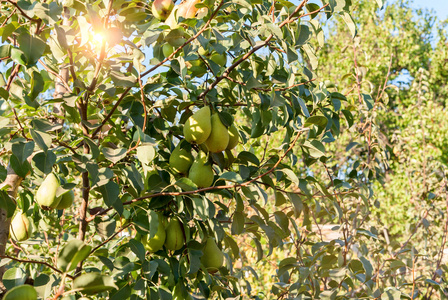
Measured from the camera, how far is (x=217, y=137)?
41.1 inches

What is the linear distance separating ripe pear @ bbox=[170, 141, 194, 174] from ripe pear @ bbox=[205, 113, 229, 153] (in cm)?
7

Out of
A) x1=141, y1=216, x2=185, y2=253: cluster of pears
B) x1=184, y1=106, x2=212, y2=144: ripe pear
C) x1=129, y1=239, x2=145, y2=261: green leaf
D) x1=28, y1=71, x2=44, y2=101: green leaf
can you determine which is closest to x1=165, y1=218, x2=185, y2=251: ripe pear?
x1=141, y1=216, x2=185, y2=253: cluster of pears

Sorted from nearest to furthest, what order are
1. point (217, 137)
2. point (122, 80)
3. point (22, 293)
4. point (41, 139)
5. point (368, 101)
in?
point (22, 293) → point (41, 139) → point (122, 80) → point (217, 137) → point (368, 101)

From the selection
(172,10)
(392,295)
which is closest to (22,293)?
(172,10)

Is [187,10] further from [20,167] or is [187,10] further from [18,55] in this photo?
[20,167]

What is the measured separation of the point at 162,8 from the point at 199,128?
36cm

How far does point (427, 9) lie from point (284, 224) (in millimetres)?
10031

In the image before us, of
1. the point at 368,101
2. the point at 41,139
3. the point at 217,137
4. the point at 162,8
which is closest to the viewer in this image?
the point at 41,139

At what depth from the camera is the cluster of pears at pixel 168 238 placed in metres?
1.06

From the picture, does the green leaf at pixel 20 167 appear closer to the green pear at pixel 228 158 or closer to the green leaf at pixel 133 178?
the green leaf at pixel 133 178

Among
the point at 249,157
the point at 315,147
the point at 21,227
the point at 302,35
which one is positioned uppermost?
the point at 302,35

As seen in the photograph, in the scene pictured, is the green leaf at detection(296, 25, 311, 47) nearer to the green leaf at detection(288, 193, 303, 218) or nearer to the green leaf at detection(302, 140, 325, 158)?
the green leaf at detection(302, 140, 325, 158)

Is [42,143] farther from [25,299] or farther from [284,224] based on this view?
[284,224]

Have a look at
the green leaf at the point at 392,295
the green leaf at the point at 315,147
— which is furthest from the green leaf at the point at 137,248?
the green leaf at the point at 392,295
